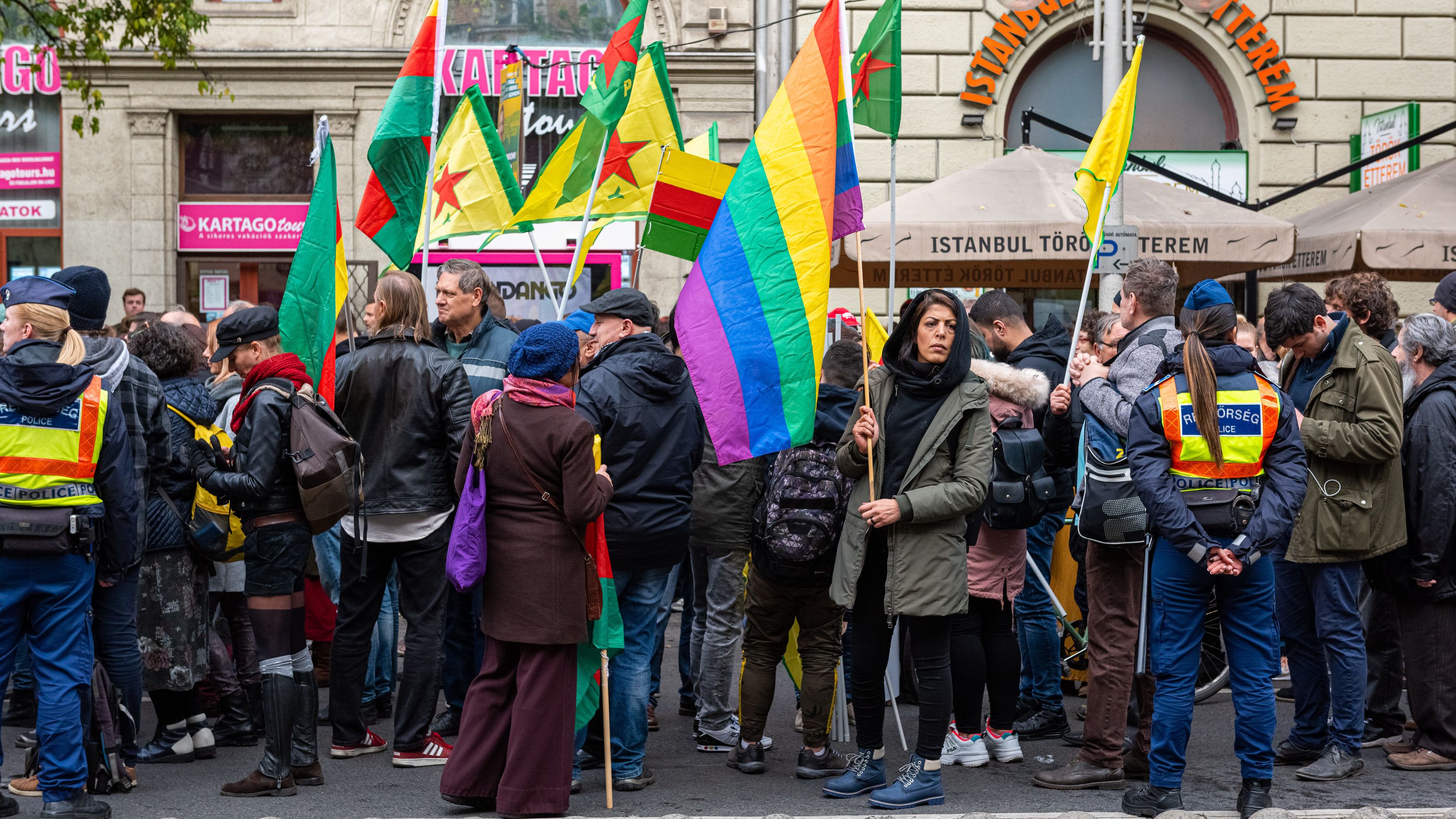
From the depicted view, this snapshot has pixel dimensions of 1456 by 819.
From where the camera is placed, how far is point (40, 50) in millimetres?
14484

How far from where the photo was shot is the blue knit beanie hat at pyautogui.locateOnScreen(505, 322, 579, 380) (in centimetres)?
524

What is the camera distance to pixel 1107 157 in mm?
6711

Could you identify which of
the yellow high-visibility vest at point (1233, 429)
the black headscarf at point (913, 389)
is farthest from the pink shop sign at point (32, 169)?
the yellow high-visibility vest at point (1233, 429)

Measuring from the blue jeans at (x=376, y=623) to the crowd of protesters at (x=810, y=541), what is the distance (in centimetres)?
15

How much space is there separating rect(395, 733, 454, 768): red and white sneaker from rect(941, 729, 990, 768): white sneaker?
2178 millimetres

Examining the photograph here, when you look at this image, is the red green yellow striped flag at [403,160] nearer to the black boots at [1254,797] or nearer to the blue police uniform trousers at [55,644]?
the blue police uniform trousers at [55,644]

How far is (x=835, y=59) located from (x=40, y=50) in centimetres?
1178

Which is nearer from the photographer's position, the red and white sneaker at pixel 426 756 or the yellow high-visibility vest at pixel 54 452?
the yellow high-visibility vest at pixel 54 452

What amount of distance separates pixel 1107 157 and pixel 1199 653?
8.66 feet

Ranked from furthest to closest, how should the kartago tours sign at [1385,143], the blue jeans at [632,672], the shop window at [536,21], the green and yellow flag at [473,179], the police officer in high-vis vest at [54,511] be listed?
Result: 1. the shop window at [536,21]
2. the kartago tours sign at [1385,143]
3. the green and yellow flag at [473,179]
4. the blue jeans at [632,672]
5. the police officer in high-vis vest at [54,511]

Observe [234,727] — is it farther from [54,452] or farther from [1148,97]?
[1148,97]

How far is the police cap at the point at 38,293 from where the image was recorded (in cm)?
527

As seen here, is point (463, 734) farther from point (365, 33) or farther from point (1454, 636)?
point (365, 33)

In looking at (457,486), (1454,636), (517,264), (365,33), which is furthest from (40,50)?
(1454,636)
